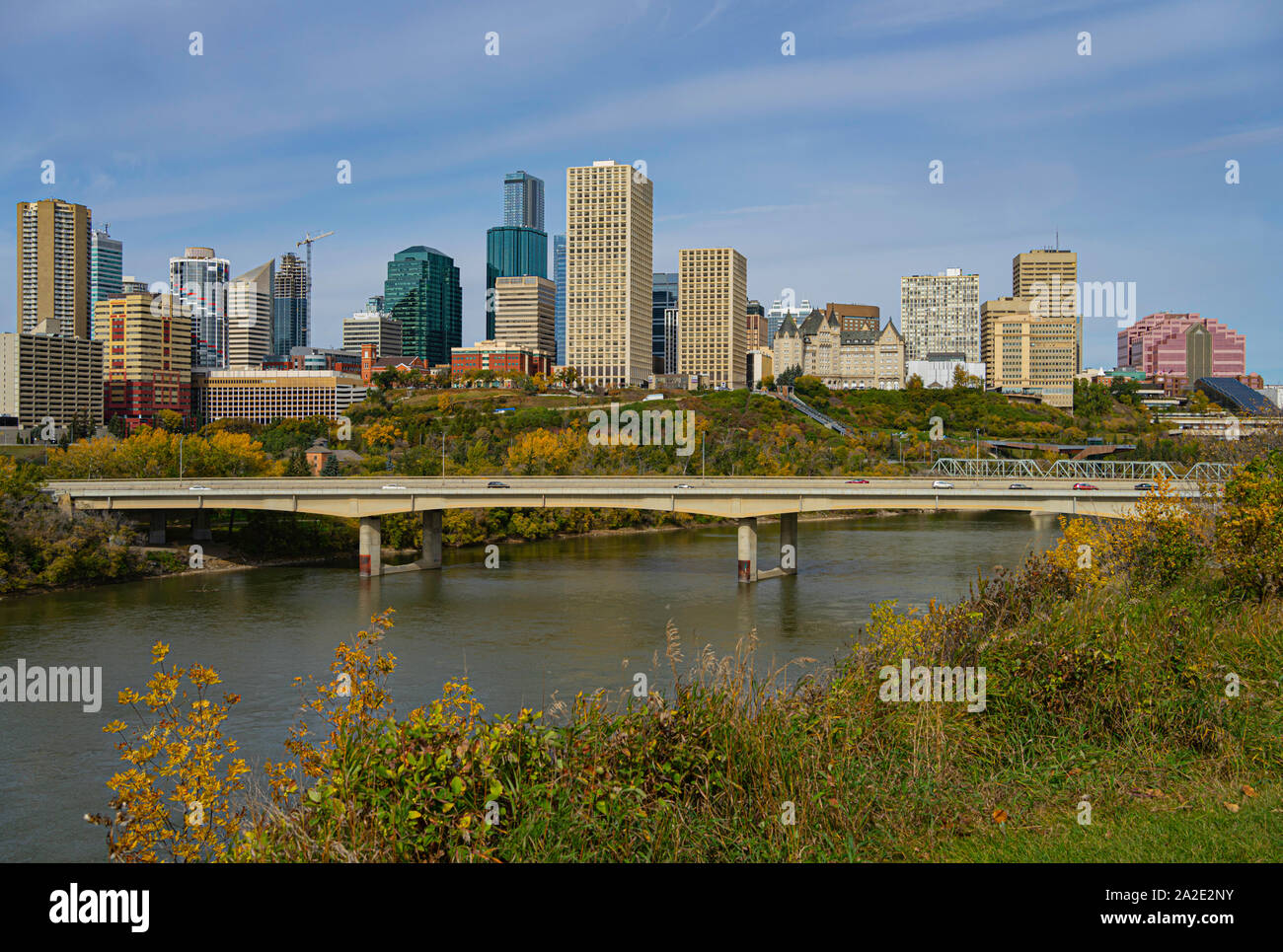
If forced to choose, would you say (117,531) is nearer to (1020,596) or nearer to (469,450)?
(469,450)

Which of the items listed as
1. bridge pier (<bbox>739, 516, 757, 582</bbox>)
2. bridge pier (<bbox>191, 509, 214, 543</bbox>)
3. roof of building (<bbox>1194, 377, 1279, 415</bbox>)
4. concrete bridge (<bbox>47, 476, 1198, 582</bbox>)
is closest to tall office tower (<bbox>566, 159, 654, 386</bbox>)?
roof of building (<bbox>1194, 377, 1279, 415</bbox>)

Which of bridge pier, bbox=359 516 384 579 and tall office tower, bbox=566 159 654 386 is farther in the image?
tall office tower, bbox=566 159 654 386

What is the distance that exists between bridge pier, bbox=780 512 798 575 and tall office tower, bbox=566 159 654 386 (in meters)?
140

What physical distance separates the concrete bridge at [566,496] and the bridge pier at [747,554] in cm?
5

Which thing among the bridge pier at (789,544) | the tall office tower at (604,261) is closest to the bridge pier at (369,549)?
the bridge pier at (789,544)

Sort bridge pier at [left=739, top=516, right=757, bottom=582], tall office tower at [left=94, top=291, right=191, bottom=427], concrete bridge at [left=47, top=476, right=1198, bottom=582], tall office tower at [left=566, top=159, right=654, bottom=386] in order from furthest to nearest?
tall office tower at [left=566, top=159, right=654, bottom=386] < tall office tower at [left=94, top=291, right=191, bottom=427] < concrete bridge at [left=47, top=476, right=1198, bottom=582] < bridge pier at [left=739, top=516, right=757, bottom=582]

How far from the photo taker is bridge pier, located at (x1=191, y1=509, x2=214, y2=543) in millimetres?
57688

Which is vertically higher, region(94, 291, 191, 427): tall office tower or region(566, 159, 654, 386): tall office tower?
region(566, 159, 654, 386): tall office tower

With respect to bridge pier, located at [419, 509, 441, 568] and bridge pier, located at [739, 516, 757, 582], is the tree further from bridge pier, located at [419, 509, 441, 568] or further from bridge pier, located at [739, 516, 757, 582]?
bridge pier, located at [739, 516, 757, 582]

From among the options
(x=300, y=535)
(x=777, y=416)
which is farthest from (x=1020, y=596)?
(x=777, y=416)

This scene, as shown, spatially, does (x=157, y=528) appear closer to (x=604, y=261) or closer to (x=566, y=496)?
(x=566, y=496)

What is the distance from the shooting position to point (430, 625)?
1433 inches

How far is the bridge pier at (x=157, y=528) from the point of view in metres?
56.9

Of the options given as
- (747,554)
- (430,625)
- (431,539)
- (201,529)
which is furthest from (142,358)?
(430,625)
